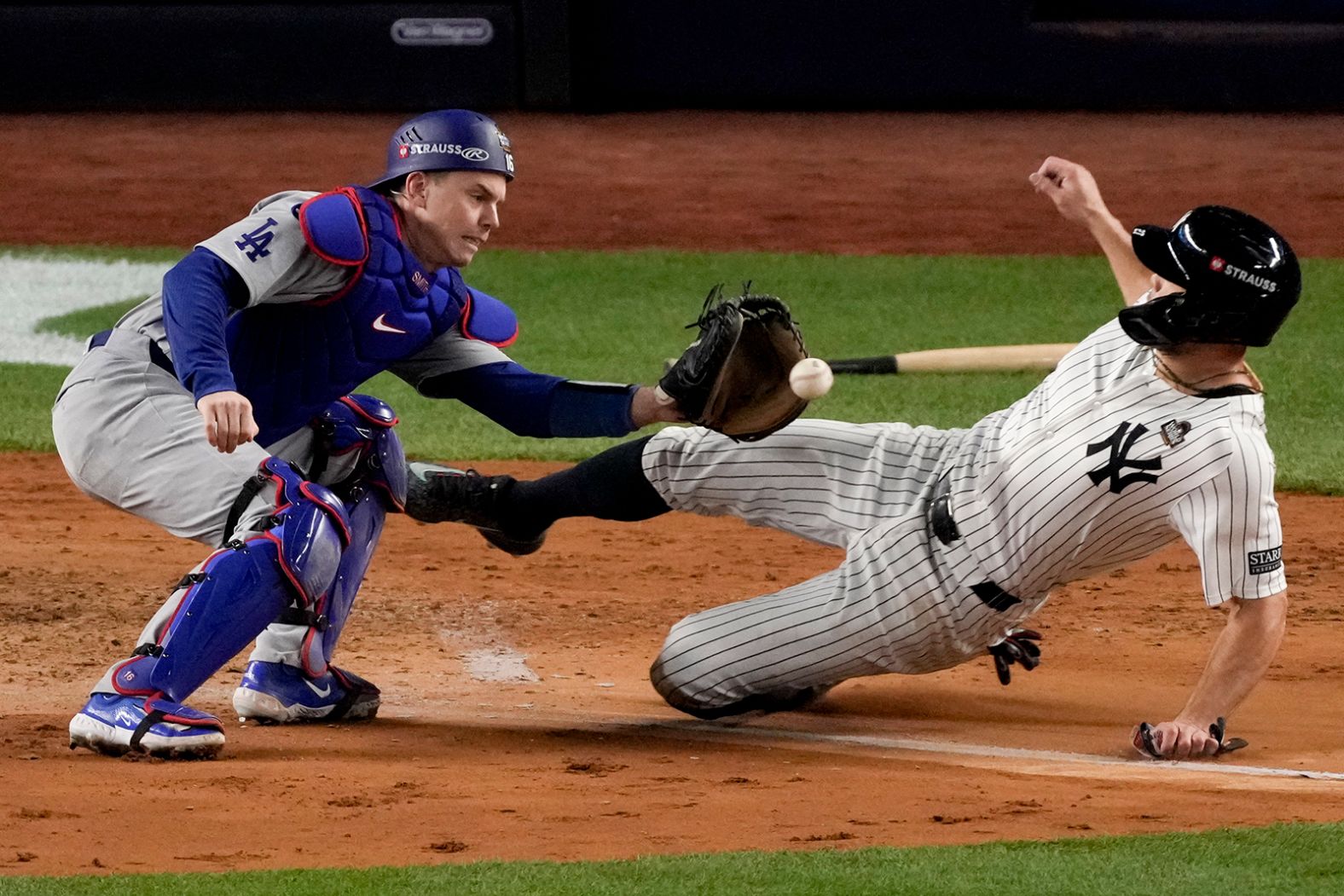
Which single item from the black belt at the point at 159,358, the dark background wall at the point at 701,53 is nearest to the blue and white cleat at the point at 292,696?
the black belt at the point at 159,358

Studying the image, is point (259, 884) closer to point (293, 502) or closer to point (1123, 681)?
point (293, 502)

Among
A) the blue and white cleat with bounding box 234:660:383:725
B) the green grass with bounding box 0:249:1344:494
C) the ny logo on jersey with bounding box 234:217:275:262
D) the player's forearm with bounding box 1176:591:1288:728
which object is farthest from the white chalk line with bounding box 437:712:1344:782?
the green grass with bounding box 0:249:1344:494

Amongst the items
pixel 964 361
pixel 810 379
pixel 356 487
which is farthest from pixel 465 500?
pixel 964 361

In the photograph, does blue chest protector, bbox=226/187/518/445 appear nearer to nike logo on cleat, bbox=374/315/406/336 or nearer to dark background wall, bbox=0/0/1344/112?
nike logo on cleat, bbox=374/315/406/336

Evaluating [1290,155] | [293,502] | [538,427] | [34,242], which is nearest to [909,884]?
[293,502]

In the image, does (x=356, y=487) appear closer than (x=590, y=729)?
No

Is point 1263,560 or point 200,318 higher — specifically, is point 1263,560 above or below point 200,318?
below

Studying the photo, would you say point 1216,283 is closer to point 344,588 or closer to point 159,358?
point 344,588
